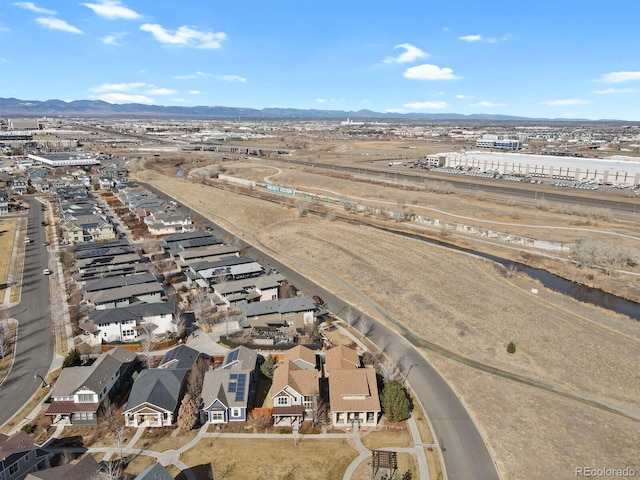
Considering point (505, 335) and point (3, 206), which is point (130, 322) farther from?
point (3, 206)

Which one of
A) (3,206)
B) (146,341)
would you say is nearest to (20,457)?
(146,341)

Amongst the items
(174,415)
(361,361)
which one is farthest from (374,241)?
(174,415)

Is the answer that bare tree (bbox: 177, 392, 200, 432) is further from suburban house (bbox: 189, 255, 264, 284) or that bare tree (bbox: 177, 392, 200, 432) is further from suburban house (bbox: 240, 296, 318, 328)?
suburban house (bbox: 189, 255, 264, 284)

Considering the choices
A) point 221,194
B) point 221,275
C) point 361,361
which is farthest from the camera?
point 221,194

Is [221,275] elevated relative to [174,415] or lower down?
elevated

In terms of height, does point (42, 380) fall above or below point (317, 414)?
below

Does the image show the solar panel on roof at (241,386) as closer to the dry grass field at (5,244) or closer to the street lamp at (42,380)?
the street lamp at (42,380)

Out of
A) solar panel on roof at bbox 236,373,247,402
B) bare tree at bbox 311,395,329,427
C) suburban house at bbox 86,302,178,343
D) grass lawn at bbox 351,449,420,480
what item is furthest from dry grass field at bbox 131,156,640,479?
suburban house at bbox 86,302,178,343

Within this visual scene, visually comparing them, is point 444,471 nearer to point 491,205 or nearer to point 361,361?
point 361,361
